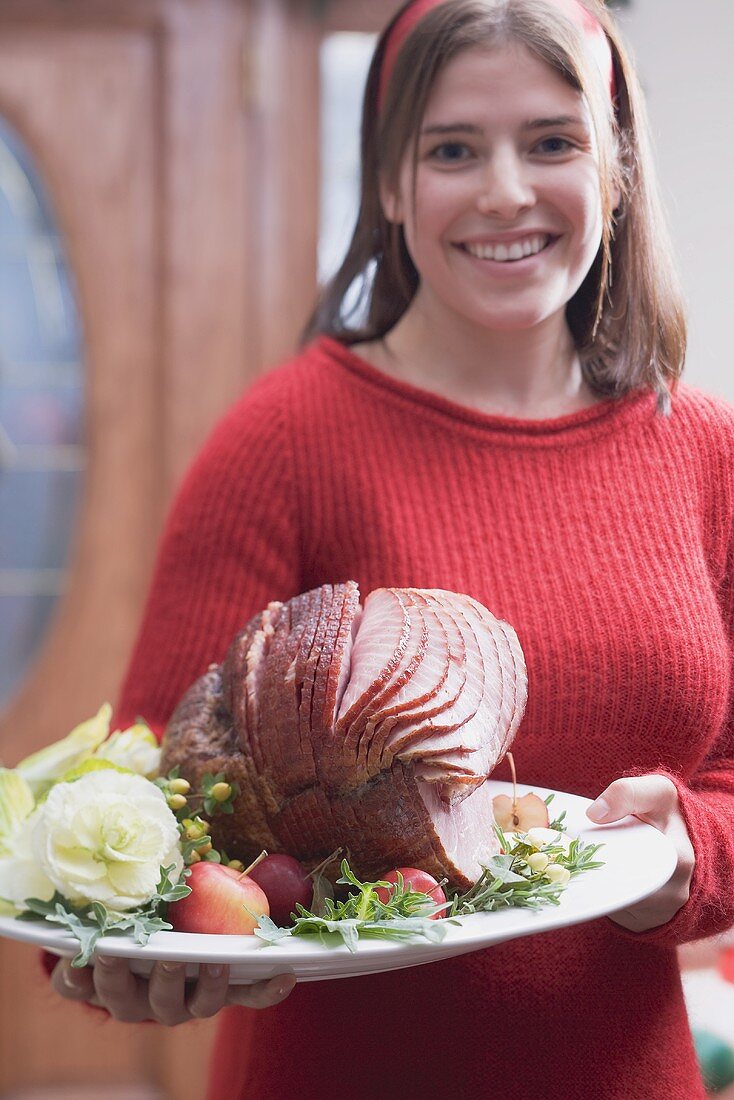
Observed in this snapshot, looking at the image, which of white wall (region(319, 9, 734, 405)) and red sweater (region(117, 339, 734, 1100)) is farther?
white wall (region(319, 9, 734, 405))

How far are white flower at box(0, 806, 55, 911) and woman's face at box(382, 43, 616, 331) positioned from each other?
0.59 metres

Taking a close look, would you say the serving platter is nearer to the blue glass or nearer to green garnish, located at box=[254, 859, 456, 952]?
green garnish, located at box=[254, 859, 456, 952]

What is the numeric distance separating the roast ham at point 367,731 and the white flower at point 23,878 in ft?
0.47

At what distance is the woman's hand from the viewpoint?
93cm

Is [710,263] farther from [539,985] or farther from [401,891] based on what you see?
[401,891]

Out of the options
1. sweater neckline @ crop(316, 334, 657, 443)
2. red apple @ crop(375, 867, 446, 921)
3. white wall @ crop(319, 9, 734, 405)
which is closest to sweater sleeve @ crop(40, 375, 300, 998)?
sweater neckline @ crop(316, 334, 657, 443)

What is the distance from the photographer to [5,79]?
2043 millimetres

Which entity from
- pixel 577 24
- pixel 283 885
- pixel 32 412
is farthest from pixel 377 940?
pixel 32 412

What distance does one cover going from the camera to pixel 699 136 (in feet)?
6.39

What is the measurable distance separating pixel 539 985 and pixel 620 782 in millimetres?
234

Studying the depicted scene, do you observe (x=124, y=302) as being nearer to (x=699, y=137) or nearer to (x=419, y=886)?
(x=699, y=137)

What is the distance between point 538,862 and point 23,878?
1.18ft

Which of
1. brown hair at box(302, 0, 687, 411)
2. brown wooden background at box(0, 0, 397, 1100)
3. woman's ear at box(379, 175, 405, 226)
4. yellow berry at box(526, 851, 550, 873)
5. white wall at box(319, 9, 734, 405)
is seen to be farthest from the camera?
brown wooden background at box(0, 0, 397, 1100)

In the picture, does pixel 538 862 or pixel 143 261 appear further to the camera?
pixel 143 261
